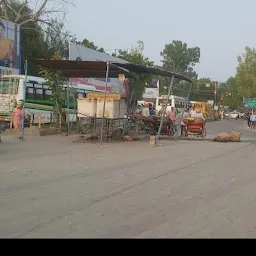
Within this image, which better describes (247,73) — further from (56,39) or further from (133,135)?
(133,135)

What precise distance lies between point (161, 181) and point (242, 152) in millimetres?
6113

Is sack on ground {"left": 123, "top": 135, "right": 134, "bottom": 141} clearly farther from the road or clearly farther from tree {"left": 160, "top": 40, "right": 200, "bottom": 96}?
tree {"left": 160, "top": 40, "right": 200, "bottom": 96}

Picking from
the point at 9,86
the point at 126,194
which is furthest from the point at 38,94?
the point at 126,194

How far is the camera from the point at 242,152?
13.5 metres

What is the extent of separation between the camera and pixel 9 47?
2808cm

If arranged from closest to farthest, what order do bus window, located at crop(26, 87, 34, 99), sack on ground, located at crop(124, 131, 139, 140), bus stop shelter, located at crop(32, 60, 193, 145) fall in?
1. bus stop shelter, located at crop(32, 60, 193, 145)
2. sack on ground, located at crop(124, 131, 139, 140)
3. bus window, located at crop(26, 87, 34, 99)

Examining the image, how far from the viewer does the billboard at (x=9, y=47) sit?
27375 millimetres

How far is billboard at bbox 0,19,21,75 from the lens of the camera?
27375mm

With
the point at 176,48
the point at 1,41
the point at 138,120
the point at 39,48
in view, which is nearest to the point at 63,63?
the point at 138,120

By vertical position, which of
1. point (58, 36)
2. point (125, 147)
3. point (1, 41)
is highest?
point (58, 36)

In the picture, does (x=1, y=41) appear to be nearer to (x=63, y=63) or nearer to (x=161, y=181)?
(x=63, y=63)

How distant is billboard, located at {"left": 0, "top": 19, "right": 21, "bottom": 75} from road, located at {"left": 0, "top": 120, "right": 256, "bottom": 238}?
16.3 metres

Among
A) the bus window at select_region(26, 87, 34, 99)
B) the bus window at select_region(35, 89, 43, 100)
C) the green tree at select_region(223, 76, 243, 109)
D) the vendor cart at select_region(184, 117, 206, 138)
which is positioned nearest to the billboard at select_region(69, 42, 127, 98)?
the bus window at select_region(35, 89, 43, 100)

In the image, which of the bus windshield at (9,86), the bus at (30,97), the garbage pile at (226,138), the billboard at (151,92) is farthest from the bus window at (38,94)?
the billboard at (151,92)
